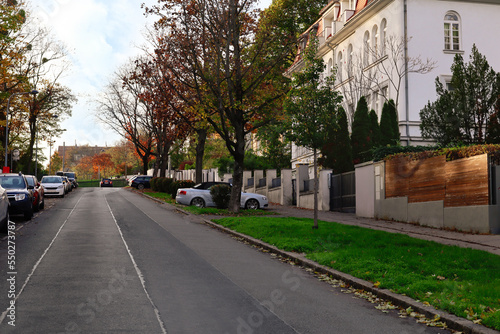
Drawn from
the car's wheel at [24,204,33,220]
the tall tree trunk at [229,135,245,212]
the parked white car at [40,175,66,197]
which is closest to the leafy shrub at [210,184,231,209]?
the tall tree trunk at [229,135,245,212]

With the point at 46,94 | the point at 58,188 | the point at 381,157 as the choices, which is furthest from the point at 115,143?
the point at 381,157

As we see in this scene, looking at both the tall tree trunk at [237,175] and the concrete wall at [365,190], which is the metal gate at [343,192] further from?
the tall tree trunk at [237,175]

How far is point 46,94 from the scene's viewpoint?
2047 inches

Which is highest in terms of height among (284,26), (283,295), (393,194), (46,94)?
(284,26)

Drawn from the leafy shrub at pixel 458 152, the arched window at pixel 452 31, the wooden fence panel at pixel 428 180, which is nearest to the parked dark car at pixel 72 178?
the arched window at pixel 452 31

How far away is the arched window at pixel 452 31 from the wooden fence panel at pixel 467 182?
1671cm

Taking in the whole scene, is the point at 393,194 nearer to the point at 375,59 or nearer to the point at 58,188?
the point at 375,59

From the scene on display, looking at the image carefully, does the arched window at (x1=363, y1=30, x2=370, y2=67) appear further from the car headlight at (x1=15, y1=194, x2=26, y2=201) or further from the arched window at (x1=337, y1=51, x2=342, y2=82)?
the car headlight at (x1=15, y1=194, x2=26, y2=201)

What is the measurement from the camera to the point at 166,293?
789 cm

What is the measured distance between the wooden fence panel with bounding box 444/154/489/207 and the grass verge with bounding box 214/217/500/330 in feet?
9.49

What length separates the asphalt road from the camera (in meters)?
6.28

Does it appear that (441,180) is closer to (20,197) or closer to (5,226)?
(5,226)

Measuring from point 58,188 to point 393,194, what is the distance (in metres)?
28.1

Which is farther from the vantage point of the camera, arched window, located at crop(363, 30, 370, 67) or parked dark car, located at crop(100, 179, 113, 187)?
parked dark car, located at crop(100, 179, 113, 187)
